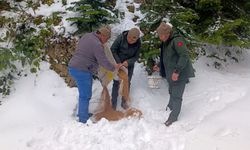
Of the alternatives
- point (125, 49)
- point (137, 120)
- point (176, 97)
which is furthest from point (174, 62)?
point (137, 120)

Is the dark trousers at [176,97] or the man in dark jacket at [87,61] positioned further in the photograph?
the dark trousers at [176,97]

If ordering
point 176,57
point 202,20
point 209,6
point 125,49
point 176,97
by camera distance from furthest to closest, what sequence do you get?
point 202,20 < point 209,6 < point 125,49 < point 176,97 < point 176,57

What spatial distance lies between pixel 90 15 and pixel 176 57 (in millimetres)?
2766

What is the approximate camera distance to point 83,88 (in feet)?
22.4

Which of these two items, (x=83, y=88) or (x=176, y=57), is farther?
(x=83, y=88)

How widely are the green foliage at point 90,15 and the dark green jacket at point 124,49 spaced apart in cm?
129

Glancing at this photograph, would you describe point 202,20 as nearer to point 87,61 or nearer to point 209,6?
point 209,6

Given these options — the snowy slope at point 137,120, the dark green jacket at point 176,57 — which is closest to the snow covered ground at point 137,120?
the snowy slope at point 137,120

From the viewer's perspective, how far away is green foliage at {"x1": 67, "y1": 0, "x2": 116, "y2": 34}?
27.3ft

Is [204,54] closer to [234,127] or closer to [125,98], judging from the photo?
[125,98]

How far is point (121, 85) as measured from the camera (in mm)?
7559

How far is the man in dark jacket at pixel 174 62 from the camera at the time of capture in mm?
6422

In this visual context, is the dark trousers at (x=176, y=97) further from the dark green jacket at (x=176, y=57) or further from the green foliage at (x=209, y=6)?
the green foliage at (x=209, y=6)

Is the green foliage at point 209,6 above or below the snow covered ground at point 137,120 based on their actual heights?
above
